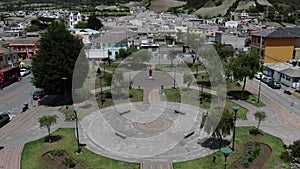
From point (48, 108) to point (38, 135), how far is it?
7.47 m

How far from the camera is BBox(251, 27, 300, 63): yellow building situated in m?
51.6

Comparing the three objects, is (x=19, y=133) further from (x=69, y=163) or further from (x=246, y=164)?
(x=246, y=164)

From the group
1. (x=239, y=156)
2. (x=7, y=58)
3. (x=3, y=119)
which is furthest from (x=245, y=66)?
(x=7, y=58)

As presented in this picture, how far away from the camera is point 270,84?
41500 millimetres

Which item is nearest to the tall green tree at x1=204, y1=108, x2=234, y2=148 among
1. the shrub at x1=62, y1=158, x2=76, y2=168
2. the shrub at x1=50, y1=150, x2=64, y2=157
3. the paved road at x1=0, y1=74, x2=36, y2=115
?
the shrub at x1=62, y1=158, x2=76, y2=168

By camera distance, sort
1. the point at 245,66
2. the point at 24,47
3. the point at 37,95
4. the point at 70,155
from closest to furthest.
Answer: the point at 70,155
the point at 245,66
the point at 37,95
the point at 24,47

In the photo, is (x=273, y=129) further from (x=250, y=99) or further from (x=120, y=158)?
(x=120, y=158)

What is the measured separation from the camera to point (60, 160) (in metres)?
21.8

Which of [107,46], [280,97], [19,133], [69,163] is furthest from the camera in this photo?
[107,46]

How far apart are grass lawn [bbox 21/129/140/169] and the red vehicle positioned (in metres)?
21.8

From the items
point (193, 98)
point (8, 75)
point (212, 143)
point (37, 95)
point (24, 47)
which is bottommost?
point (212, 143)

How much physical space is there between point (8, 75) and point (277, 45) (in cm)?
4362

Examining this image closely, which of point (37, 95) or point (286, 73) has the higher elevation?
point (286, 73)

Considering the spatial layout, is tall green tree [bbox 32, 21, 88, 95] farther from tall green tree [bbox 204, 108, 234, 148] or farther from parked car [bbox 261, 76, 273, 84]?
parked car [bbox 261, 76, 273, 84]
